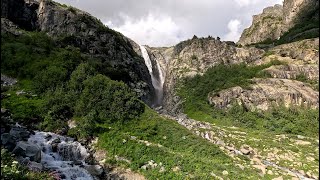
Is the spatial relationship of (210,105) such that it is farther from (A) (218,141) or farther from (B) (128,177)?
(B) (128,177)

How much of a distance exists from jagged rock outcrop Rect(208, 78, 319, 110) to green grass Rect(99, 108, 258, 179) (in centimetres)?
4932

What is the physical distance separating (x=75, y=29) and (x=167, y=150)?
69.7 meters

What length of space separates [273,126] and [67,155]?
56.3 m

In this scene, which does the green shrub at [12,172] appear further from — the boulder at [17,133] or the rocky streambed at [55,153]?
the boulder at [17,133]

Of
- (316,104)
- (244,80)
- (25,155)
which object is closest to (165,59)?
(244,80)

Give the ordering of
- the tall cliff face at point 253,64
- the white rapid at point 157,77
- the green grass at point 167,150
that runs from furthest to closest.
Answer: the white rapid at point 157,77
the tall cliff face at point 253,64
the green grass at point 167,150

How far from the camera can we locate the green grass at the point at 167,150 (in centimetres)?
3422

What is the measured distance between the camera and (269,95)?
91562 mm

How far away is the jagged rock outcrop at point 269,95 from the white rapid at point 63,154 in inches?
2394

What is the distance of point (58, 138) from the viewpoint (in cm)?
3900

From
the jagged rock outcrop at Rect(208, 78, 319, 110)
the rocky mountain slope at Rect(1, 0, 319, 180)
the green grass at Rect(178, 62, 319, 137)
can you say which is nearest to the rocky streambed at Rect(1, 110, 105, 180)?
the rocky mountain slope at Rect(1, 0, 319, 180)

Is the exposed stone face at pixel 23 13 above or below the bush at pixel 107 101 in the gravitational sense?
above

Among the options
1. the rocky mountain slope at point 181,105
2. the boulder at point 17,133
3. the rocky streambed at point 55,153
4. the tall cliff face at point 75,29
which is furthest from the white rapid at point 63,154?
the tall cliff face at point 75,29

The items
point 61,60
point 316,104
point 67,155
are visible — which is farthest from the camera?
point 316,104
